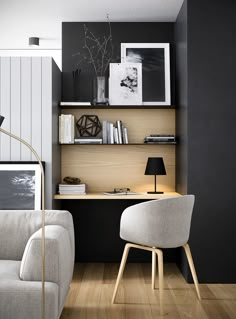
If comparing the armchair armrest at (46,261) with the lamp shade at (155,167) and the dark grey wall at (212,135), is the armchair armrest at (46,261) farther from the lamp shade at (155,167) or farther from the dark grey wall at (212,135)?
the lamp shade at (155,167)

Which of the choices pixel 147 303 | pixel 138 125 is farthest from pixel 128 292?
pixel 138 125

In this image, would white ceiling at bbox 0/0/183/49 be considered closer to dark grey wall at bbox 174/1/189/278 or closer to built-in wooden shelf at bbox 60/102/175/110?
dark grey wall at bbox 174/1/189/278

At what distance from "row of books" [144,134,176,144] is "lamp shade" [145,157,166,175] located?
0.68 ft

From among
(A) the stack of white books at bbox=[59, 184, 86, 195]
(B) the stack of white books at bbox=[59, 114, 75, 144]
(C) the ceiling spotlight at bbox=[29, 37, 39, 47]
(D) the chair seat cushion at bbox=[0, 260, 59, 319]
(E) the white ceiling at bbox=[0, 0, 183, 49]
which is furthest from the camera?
(C) the ceiling spotlight at bbox=[29, 37, 39, 47]

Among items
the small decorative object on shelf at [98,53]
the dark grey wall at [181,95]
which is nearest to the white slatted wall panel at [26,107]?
the small decorative object on shelf at [98,53]

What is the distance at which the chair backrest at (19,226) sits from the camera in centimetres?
353

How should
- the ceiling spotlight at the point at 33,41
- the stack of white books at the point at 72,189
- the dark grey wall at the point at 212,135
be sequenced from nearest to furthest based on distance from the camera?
the dark grey wall at the point at 212,135, the stack of white books at the point at 72,189, the ceiling spotlight at the point at 33,41

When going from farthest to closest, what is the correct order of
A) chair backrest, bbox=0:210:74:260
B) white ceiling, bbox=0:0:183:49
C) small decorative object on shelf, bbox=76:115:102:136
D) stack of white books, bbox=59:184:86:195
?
small decorative object on shelf, bbox=76:115:102:136
stack of white books, bbox=59:184:86:195
white ceiling, bbox=0:0:183:49
chair backrest, bbox=0:210:74:260

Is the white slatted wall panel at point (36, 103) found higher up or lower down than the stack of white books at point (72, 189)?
higher up

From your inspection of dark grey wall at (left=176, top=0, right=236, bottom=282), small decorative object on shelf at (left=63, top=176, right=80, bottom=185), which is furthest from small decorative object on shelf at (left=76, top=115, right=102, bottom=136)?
dark grey wall at (left=176, top=0, right=236, bottom=282)

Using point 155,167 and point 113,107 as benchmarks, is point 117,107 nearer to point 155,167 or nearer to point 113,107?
point 113,107

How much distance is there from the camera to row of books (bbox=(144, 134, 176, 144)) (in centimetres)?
516

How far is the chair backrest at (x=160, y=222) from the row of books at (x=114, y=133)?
1.46 metres

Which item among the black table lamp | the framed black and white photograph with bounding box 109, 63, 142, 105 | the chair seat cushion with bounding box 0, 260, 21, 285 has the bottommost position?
the chair seat cushion with bounding box 0, 260, 21, 285
